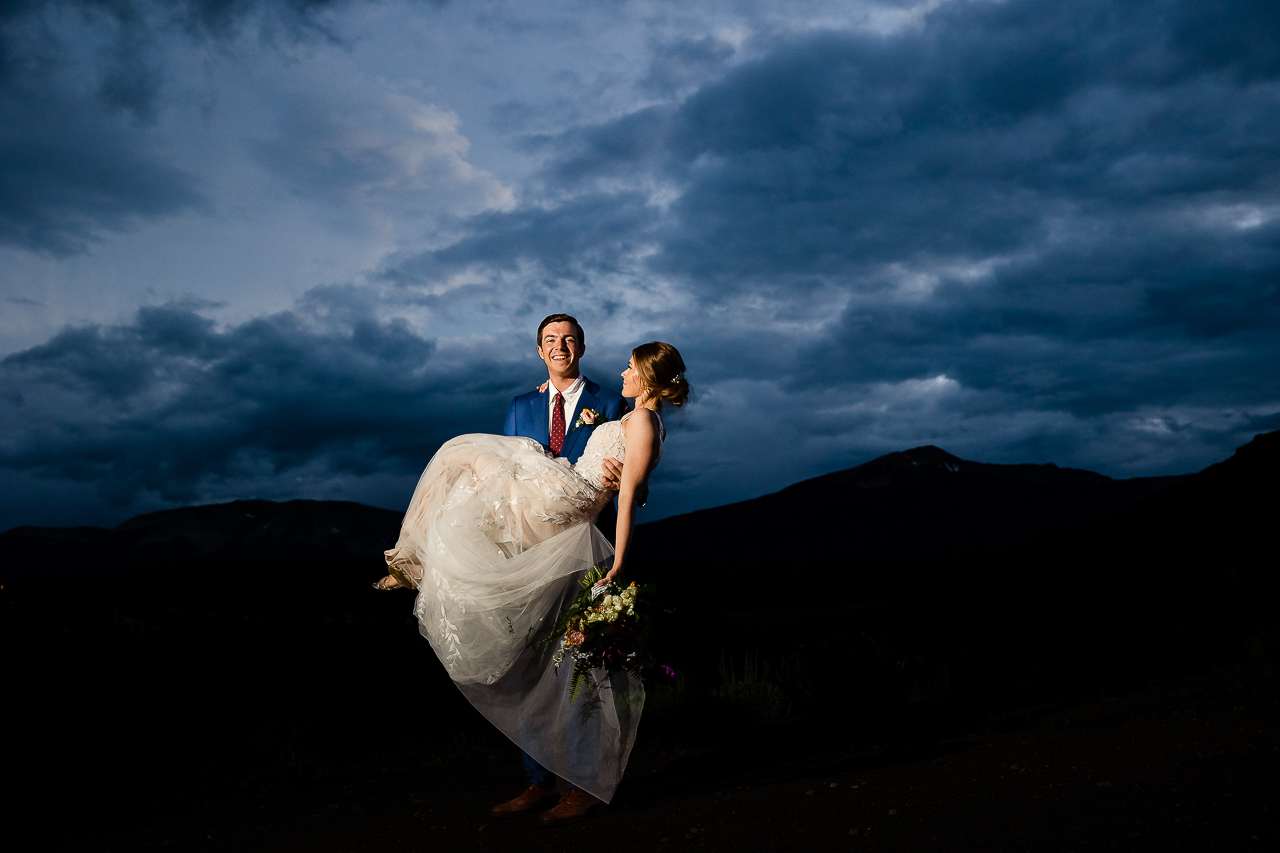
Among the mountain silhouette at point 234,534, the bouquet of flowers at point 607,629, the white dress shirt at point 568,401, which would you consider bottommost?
the bouquet of flowers at point 607,629

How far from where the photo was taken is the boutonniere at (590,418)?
4.98 m

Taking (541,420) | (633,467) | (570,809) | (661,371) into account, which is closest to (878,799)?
(570,809)

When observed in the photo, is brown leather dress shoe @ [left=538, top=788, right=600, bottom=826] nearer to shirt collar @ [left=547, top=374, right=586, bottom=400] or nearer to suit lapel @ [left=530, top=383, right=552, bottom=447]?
suit lapel @ [left=530, top=383, right=552, bottom=447]

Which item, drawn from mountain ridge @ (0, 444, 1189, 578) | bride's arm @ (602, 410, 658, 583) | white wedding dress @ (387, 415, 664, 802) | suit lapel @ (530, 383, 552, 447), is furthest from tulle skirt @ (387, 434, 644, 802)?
mountain ridge @ (0, 444, 1189, 578)

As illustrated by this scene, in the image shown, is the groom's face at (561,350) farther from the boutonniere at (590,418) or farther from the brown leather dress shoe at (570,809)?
the brown leather dress shoe at (570,809)

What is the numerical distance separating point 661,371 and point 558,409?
0.89 meters

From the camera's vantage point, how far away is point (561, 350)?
5.13 m

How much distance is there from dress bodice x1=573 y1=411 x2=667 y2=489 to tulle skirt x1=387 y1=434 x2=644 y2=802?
6 cm

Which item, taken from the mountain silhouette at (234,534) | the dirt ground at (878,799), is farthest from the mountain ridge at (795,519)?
the dirt ground at (878,799)

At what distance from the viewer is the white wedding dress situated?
463 centimetres

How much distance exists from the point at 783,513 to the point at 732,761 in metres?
66.1

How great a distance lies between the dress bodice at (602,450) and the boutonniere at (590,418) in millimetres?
249

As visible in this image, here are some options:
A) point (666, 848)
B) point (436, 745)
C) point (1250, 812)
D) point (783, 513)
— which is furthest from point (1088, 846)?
point (783, 513)

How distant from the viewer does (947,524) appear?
68.6m
